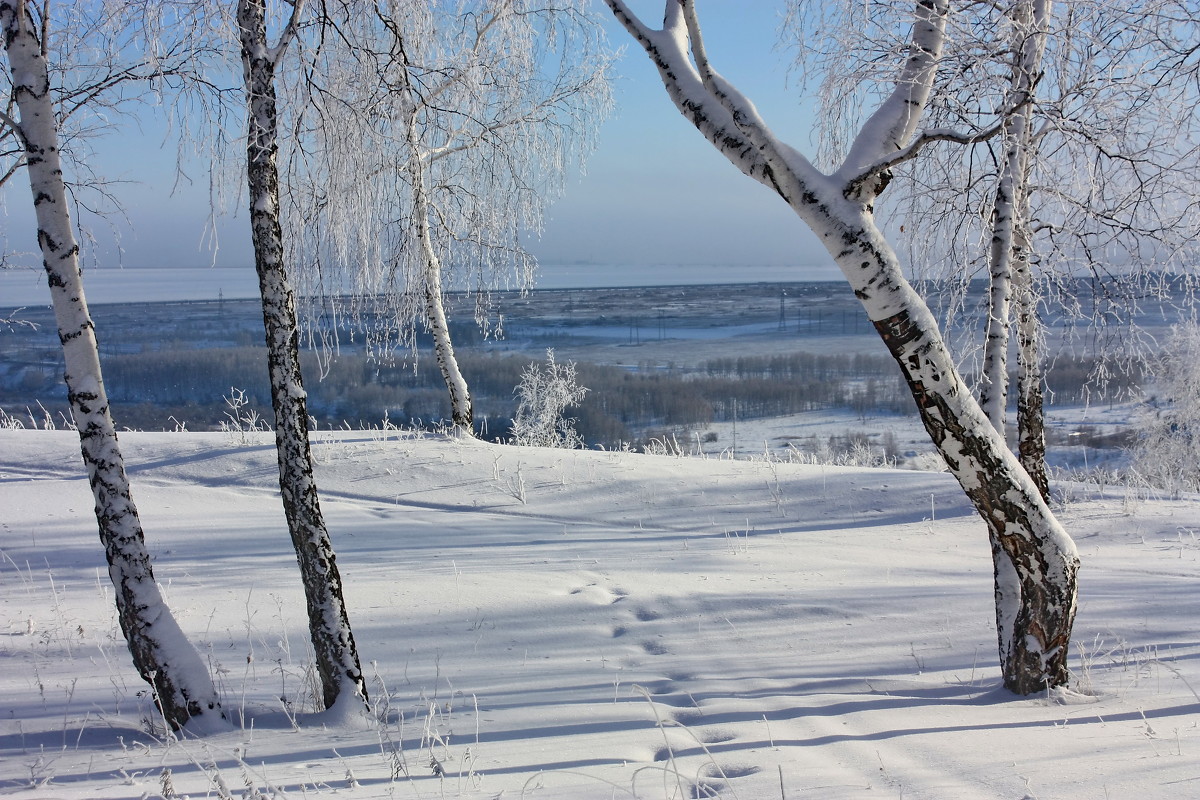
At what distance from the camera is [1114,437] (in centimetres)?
3334

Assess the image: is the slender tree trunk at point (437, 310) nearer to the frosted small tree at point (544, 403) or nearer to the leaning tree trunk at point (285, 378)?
the leaning tree trunk at point (285, 378)

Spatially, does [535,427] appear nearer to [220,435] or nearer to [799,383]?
[220,435]

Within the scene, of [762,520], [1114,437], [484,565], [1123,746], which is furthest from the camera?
[1114,437]

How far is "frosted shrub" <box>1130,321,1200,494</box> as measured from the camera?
20844mm

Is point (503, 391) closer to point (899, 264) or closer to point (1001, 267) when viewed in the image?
point (1001, 267)

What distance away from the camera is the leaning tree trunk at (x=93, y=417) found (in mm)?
3287

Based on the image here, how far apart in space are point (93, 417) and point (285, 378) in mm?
826

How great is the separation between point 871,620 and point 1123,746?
2.29m

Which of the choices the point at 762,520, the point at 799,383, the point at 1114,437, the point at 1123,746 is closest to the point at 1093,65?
the point at 1123,746

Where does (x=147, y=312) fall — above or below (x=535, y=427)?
above

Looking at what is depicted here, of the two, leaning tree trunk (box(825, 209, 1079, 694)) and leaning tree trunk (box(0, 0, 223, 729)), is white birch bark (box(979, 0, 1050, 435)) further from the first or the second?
leaning tree trunk (box(0, 0, 223, 729))

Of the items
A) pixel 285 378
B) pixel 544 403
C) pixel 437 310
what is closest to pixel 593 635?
pixel 285 378

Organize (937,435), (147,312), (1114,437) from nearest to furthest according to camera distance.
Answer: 1. (937,435)
2. (1114,437)
3. (147,312)

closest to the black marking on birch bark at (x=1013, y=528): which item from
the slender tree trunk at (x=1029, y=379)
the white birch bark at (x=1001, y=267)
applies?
the white birch bark at (x=1001, y=267)
